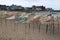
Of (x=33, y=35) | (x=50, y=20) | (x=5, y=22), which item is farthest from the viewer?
(x=5, y=22)

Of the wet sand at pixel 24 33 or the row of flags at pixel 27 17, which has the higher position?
the row of flags at pixel 27 17

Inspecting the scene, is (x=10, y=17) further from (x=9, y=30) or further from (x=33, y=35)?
(x=33, y=35)

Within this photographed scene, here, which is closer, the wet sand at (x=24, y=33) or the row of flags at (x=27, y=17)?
the row of flags at (x=27, y=17)

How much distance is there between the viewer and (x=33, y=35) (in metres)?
12.3

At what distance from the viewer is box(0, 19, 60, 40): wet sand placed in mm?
11918

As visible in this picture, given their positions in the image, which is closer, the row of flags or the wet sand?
the row of flags

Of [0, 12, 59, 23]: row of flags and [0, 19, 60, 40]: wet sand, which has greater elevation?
[0, 12, 59, 23]: row of flags

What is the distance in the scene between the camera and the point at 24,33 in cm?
1303

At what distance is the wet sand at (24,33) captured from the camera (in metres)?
11.9

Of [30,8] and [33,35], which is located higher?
[30,8]

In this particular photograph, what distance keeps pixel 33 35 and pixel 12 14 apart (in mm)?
2195

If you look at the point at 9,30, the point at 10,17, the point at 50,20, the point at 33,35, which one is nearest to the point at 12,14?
the point at 10,17

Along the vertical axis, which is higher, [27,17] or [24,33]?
[27,17]

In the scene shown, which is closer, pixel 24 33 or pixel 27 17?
pixel 27 17
